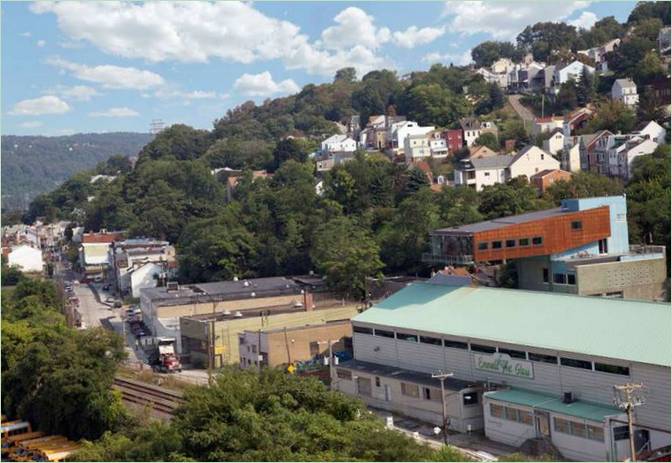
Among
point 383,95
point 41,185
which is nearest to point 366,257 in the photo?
point 383,95

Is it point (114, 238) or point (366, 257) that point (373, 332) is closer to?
point (366, 257)

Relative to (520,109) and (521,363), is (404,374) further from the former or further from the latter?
(520,109)

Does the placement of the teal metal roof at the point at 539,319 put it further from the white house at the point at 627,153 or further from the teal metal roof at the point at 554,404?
the white house at the point at 627,153

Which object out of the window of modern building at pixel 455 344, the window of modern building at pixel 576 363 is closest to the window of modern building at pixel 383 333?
the window of modern building at pixel 455 344

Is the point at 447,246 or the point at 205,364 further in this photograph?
the point at 205,364

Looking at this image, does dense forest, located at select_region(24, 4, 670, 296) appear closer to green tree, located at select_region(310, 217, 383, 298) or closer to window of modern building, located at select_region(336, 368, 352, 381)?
green tree, located at select_region(310, 217, 383, 298)

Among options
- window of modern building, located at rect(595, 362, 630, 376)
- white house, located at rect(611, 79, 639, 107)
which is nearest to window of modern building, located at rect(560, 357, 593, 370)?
window of modern building, located at rect(595, 362, 630, 376)
